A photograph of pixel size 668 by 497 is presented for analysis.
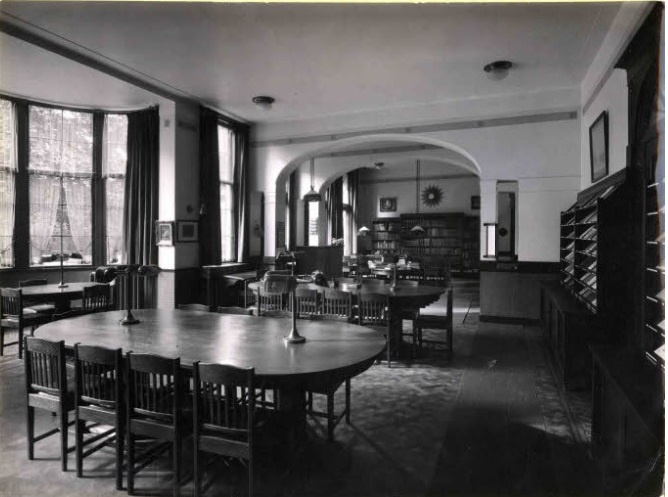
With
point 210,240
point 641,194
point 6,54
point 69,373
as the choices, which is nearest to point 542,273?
point 641,194

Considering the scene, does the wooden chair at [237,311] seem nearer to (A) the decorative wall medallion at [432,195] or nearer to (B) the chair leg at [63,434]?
(B) the chair leg at [63,434]

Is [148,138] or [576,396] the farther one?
[148,138]

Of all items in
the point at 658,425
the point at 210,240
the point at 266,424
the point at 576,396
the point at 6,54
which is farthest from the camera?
the point at 210,240

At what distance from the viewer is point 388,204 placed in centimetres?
1477

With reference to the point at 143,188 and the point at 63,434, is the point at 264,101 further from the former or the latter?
the point at 63,434

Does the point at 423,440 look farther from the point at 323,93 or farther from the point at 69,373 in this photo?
the point at 323,93

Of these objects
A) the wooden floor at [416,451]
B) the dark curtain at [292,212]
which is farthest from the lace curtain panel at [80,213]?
the dark curtain at [292,212]

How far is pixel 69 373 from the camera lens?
3016 mm

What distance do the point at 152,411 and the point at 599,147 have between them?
5.00 m

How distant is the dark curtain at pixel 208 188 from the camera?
703 centimetres

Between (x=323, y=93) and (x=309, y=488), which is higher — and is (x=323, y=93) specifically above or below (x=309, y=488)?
above

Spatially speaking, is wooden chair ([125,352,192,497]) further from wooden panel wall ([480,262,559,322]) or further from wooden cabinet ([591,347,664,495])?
wooden panel wall ([480,262,559,322])

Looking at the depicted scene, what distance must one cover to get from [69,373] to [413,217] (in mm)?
12116

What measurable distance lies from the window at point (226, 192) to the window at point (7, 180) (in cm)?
296
